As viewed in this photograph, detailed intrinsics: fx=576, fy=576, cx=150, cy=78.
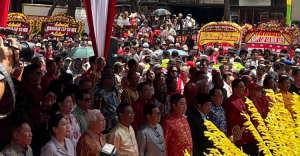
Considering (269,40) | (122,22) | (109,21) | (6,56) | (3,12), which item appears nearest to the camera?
(6,56)

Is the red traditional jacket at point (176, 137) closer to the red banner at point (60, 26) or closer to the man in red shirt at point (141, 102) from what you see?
the man in red shirt at point (141, 102)

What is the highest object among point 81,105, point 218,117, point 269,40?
point 269,40

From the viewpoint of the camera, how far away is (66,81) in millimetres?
6980

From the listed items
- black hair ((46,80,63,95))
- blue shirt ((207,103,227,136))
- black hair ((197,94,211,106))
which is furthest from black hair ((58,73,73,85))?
blue shirt ((207,103,227,136))

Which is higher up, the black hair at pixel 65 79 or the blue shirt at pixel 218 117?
the black hair at pixel 65 79

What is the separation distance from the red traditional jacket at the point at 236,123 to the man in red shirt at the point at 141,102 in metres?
1.21

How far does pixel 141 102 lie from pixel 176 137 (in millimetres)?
748

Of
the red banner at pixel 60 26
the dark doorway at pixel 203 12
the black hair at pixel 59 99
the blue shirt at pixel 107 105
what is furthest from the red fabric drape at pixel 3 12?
the dark doorway at pixel 203 12

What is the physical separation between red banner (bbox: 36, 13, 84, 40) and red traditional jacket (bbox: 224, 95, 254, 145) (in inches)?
423

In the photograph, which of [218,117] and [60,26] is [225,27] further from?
[218,117]

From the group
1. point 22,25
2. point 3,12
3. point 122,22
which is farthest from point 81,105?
point 122,22

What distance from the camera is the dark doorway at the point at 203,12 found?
32.3m

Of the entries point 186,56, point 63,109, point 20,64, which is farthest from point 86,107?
point 186,56

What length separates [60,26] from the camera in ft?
58.1
